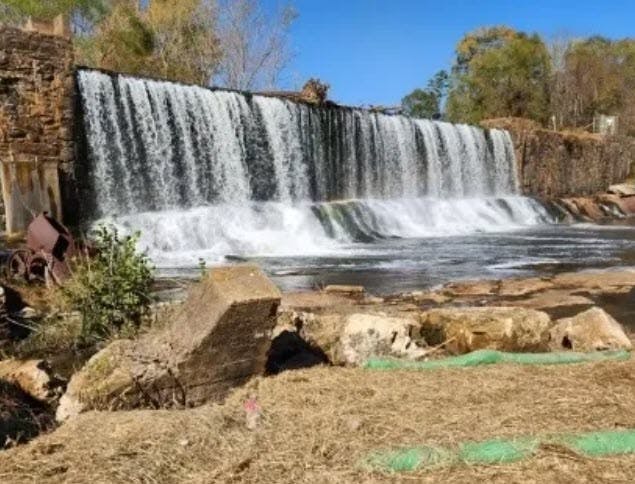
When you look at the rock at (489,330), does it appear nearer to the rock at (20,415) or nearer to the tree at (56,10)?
the rock at (20,415)

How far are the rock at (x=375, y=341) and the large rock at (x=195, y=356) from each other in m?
1.07

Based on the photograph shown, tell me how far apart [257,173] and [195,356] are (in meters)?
14.4

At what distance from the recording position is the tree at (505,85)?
3966cm

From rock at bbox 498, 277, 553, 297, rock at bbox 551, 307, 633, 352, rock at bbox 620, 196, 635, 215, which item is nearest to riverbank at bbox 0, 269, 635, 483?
rock at bbox 551, 307, 633, 352

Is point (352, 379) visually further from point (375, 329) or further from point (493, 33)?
point (493, 33)

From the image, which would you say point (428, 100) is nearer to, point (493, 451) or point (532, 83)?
point (532, 83)

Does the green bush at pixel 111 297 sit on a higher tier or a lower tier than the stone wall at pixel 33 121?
lower

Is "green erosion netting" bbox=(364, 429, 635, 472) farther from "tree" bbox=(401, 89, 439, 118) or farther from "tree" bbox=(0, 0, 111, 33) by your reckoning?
"tree" bbox=(401, 89, 439, 118)

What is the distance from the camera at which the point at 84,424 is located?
11.5ft

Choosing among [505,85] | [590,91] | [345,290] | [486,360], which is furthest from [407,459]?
[590,91]

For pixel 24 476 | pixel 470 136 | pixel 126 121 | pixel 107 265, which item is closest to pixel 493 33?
pixel 470 136

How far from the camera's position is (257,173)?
18.3m

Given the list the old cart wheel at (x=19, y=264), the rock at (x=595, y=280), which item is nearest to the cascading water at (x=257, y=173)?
the old cart wheel at (x=19, y=264)

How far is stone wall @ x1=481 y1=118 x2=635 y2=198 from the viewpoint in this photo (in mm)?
30672
